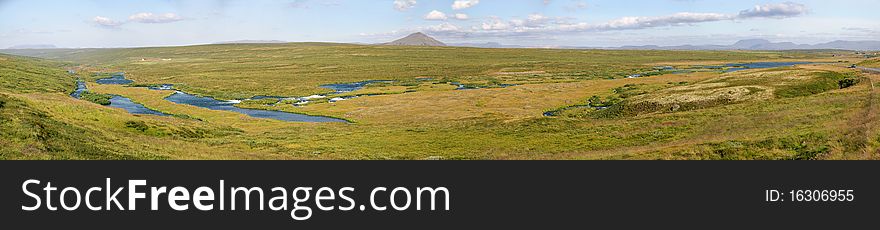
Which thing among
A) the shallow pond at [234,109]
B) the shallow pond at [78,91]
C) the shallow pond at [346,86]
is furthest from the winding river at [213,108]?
the shallow pond at [346,86]

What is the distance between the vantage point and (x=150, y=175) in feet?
57.1

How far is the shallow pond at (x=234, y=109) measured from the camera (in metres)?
82.8

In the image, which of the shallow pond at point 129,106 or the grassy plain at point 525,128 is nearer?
the grassy plain at point 525,128

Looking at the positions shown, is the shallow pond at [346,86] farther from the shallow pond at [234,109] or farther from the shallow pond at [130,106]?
the shallow pond at [130,106]

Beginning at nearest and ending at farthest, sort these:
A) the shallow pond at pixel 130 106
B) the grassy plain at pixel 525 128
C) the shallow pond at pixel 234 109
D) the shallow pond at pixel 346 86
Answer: the grassy plain at pixel 525 128 < the shallow pond at pixel 234 109 < the shallow pond at pixel 130 106 < the shallow pond at pixel 346 86

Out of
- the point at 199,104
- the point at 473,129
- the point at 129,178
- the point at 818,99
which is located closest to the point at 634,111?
the point at 818,99

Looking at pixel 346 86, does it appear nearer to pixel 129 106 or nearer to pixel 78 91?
pixel 129 106

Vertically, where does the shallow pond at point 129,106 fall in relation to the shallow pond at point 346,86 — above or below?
below

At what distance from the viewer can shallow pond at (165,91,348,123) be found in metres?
82.8

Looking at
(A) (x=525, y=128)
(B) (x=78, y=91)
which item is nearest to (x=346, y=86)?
(B) (x=78, y=91)

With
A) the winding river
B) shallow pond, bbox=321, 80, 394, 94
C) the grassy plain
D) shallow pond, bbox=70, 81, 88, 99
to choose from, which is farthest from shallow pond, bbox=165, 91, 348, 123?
shallow pond, bbox=321, 80, 394, 94

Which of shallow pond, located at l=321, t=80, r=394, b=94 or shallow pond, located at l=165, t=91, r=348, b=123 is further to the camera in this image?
shallow pond, located at l=321, t=80, r=394, b=94

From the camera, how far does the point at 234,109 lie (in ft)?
321

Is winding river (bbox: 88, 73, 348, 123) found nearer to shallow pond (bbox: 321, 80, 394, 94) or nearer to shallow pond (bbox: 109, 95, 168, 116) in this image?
shallow pond (bbox: 109, 95, 168, 116)
